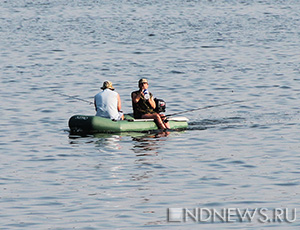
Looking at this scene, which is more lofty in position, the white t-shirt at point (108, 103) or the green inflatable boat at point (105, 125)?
the white t-shirt at point (108, 103)

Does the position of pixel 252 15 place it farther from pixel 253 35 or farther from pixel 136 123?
pixel 136 123

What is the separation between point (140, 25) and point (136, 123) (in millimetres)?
26315

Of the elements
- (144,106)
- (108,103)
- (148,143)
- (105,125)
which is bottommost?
(148,143)

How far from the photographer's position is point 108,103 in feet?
62.3

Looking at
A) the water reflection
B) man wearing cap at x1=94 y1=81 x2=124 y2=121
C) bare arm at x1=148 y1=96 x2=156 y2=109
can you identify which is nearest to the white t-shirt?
man wearing cap at x1=94 y1=81 x2=124 y2=121

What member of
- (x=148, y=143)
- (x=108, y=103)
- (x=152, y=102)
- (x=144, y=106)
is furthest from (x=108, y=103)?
(x=148, y=143)

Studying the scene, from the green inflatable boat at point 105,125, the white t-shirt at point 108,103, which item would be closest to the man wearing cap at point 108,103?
the white t-shirt at point 108,103

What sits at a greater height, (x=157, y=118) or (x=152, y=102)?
(x=152, y=102)

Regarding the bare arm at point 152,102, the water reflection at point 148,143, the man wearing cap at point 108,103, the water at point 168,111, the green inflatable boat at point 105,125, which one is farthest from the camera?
the bare arm at point 152,102

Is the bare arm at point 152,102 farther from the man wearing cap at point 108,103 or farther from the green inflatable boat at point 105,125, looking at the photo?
the man wearing cap at point 108,103

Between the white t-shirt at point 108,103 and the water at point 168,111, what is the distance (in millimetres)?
832

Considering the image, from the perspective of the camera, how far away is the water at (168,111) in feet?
41.1

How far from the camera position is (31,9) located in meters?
52.2

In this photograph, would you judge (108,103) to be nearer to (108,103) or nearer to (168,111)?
(108,103)
